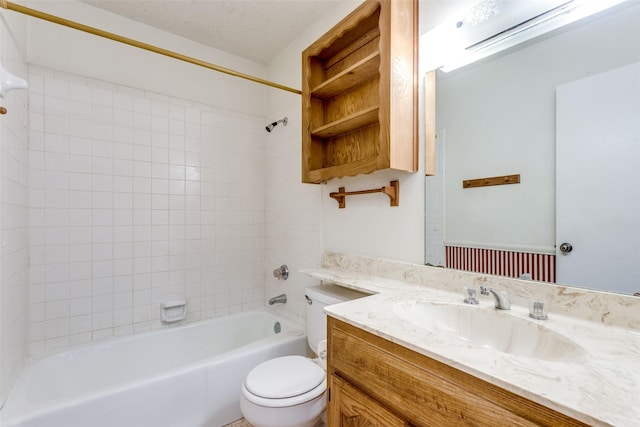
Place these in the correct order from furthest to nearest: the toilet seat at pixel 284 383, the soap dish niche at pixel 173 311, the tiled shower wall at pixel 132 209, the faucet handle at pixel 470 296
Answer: the soap dish niche at pixel 173 311
the tiled shower wall at pixel 132 209
the toilet seat at pixel 284 383
the faucet handle at pixel 470 296

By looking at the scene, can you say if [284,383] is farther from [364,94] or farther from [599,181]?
[364,94]

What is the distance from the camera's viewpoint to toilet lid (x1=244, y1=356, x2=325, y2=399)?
1.20 m

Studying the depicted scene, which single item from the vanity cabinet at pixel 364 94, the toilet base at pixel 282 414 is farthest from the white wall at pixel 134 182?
the toilet base at pixel 282 414

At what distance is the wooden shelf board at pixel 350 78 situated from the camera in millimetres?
1413

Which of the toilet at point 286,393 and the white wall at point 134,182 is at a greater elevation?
the white wall at point 134,182

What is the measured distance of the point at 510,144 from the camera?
1.12 meters

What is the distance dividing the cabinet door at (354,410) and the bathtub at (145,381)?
83cm

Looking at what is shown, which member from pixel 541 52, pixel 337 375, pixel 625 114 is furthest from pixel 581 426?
pixel 541 52

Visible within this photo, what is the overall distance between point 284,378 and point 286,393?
0.11 meters

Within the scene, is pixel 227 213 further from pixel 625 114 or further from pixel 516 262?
pixel 625 114

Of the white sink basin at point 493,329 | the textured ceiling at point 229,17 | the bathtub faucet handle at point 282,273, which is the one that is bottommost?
the bathtub faucet handle at point 282,273

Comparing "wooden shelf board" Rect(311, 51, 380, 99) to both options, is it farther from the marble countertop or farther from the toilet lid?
the toilet lid

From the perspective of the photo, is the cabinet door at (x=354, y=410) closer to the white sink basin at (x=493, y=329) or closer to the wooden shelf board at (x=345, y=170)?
the white sink basin at (x=493, y=329)

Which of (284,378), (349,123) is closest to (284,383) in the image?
(284,378)
